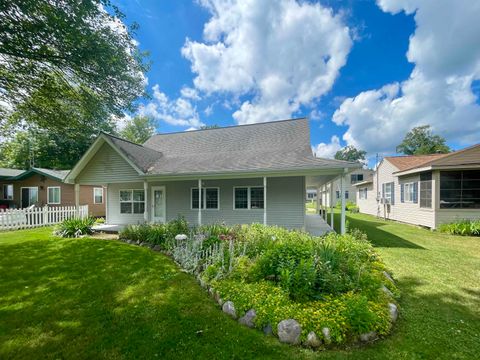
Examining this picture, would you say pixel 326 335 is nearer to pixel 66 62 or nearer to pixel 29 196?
pixel 66 62

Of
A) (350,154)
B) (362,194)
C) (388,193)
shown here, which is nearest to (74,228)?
(388,193)

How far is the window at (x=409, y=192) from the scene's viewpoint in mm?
13750

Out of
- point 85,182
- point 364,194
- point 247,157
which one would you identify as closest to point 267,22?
point 247,157

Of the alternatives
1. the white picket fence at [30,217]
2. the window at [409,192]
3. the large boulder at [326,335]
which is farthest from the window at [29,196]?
the window at [409,192]

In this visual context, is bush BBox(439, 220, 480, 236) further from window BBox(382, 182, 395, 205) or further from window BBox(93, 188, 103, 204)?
window BBox(93, 188, 103, 204)

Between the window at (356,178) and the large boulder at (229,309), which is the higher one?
the window at (356,178)

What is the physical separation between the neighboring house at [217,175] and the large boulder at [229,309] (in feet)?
18.3

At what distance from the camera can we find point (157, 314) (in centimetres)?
390

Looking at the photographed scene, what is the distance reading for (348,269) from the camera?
469 cm

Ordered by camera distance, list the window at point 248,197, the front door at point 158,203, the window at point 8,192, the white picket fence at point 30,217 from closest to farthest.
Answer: the window at point 248,197
the white picket fence at point 30,217
the front door at point 158,203
the window at point 8,192

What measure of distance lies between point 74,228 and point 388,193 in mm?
21322

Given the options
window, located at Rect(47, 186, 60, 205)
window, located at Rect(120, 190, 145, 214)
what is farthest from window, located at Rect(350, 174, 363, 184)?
window, located at Rect(47, 186, 60, 205)

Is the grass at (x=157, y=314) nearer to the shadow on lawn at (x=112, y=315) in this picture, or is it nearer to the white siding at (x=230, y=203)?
the shadow on lawn at (x=112, y=315)

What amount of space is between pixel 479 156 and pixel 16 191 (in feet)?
110
